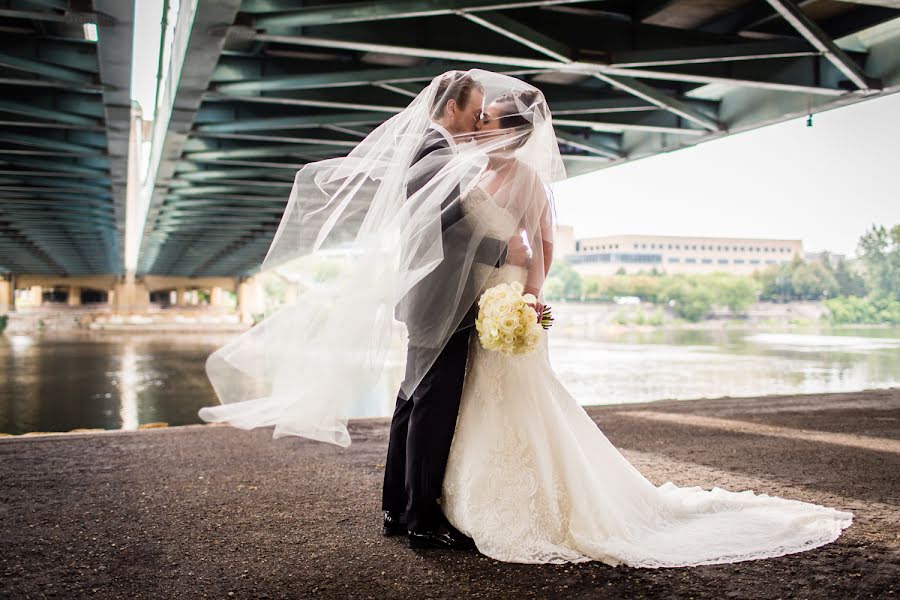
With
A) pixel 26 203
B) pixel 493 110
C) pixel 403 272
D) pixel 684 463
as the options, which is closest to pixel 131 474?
pixel 403 272

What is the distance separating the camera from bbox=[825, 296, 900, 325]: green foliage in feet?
73.8

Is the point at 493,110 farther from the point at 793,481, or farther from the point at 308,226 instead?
the point at 793,481

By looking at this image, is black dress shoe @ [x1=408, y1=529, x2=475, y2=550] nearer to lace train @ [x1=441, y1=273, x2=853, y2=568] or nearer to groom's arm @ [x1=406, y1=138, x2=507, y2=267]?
lace train @ [x1=441, y1=273, x2=853, y2=568]

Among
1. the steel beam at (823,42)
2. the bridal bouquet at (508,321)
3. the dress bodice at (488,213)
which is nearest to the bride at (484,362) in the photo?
the dress bodice at (488,213)

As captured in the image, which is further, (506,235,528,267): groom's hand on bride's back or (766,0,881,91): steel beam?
(766,0,881,91): steel beam

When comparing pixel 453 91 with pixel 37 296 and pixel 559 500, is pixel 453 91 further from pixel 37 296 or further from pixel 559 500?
pixel 37 296

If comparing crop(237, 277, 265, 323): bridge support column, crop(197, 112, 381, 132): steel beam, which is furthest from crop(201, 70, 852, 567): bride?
crop(237, 277, 265, 323): bridge support column

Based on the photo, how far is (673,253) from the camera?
7869cm

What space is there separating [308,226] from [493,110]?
112cm

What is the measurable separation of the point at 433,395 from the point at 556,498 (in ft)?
2.27

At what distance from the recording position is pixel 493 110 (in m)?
3.40

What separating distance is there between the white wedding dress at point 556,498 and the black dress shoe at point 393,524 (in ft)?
0.82

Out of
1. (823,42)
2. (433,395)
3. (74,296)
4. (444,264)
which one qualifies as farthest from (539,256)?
(74,296)

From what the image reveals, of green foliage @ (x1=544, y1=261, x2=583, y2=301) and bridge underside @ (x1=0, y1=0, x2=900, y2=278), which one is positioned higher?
bridge underside @ (x1=0, y1=0, x2=900, y2=278)
